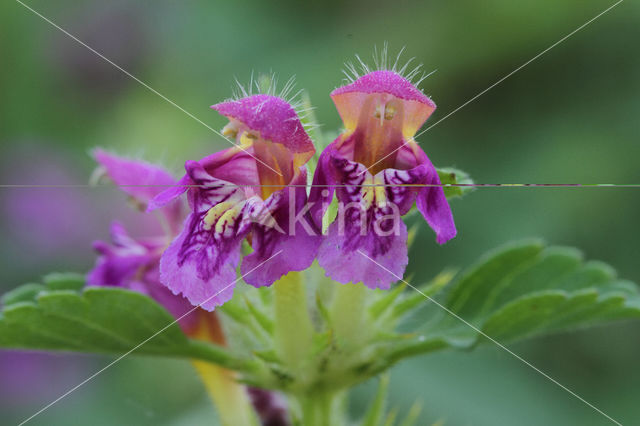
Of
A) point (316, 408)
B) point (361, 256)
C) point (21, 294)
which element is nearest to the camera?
point (361, 256)

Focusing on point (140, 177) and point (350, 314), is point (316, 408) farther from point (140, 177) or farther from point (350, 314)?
point (140, 177)

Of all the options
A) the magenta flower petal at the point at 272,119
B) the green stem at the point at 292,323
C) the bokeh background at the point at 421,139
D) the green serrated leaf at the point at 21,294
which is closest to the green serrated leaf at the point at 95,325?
the green stem at the point at 292,323

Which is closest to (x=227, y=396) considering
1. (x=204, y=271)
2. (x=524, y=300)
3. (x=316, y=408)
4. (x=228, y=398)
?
(x=228, y=398)

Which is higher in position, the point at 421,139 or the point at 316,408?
the point at 421,139

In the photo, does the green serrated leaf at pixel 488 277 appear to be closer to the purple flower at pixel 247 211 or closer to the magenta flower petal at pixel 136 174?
the purple flower at pixel 247 211

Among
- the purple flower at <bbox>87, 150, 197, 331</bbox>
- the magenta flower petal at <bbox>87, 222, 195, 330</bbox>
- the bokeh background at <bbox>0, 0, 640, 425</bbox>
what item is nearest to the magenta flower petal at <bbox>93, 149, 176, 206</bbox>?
the purple flower at <bbox>87, 150, 197, 331</bbox>

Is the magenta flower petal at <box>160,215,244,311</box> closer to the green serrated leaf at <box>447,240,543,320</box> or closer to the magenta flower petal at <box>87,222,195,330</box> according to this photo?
the magenta flower petal at <box>87,222,195,330</box>

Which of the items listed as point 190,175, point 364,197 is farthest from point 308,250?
point 190,175

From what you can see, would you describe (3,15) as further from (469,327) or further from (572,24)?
(469,327)
